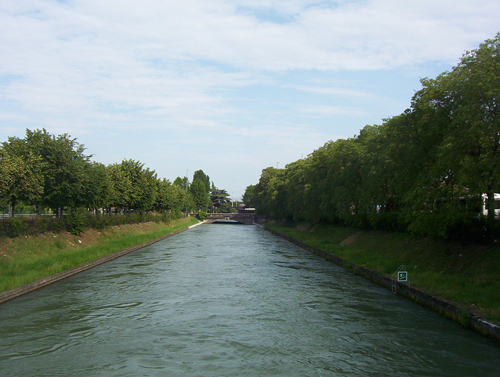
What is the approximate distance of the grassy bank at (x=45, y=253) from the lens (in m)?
23.5

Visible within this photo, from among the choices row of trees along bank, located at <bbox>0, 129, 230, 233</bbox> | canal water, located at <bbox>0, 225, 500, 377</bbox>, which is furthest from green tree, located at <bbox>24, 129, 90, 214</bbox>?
canal water, located at <bbox>0, 225, 500, 377</bbox>

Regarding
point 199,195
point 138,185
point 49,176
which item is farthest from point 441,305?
point 199,195

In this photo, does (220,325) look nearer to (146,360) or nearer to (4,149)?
(146,360)

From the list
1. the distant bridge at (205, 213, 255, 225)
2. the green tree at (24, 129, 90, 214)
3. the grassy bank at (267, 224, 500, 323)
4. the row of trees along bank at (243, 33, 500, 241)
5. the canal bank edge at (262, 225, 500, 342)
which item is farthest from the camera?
the distant bridge at (205, 213, 255, 225)

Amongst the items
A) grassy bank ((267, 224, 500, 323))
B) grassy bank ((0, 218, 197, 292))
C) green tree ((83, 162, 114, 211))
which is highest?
green tree ((83, 162, 114, 211))

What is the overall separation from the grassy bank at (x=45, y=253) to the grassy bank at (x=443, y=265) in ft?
62.6

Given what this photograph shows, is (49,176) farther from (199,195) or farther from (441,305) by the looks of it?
(199,195)

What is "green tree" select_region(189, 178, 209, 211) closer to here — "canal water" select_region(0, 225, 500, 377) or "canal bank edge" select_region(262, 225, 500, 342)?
"canal bank edge" select_region(262, 225, 500, 342)

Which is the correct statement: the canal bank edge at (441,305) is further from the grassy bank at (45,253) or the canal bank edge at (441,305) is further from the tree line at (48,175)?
the tree line at (48,175)

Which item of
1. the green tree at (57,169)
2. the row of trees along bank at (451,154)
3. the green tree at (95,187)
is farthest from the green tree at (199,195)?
the row of trees along bank at (451,154)

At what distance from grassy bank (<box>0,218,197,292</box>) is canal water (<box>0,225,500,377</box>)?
4.60 feet

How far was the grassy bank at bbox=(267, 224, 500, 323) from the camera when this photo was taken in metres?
17.0

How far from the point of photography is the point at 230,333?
15.4m

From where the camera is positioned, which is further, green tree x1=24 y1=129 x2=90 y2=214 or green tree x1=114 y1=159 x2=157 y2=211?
green tree x1=114 y1=159 x2=157 y2=211
